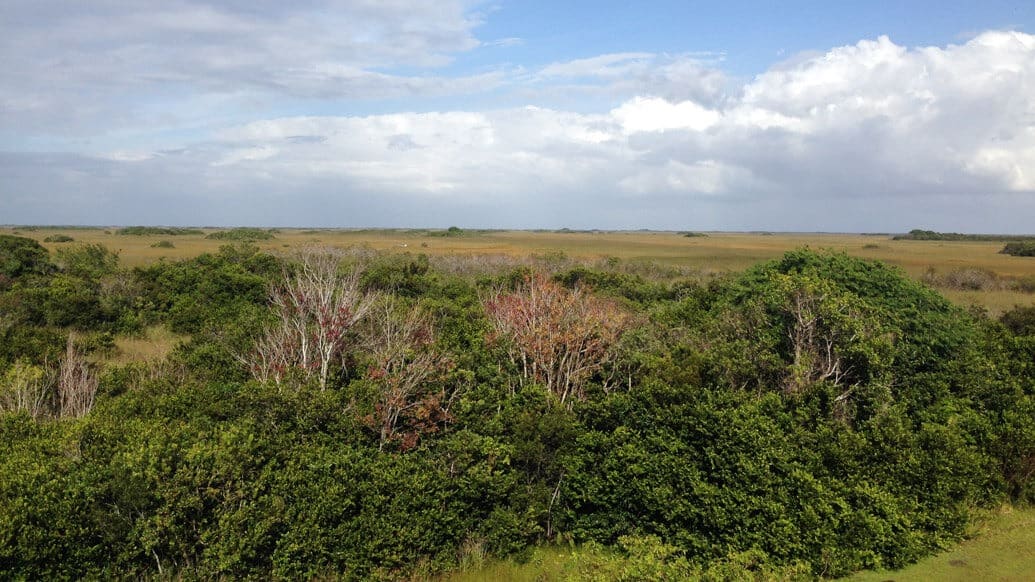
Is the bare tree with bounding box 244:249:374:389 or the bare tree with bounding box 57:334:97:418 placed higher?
the bare tree with bounding box 244:249:374:389

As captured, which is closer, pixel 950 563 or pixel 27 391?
pixel 950 563

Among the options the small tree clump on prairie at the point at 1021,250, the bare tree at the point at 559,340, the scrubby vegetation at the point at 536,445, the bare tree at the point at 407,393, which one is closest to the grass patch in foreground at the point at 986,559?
the scrubby vegetation at the point at 536,445

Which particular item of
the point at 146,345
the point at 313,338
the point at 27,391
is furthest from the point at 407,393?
the point at 146,345

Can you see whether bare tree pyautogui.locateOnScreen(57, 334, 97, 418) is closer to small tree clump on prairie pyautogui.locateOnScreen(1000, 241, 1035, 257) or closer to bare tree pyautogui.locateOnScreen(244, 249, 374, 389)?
bare tree pyautogui.locateOnScreen(244, 249, 374, 389)

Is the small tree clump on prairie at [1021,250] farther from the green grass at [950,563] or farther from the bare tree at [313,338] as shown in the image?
the bare tree at [313,338]

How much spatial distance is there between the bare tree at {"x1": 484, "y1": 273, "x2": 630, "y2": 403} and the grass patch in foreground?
7.72m

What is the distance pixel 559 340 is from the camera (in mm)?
16016

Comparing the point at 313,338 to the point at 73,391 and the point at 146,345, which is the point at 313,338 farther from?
the point at 146,345

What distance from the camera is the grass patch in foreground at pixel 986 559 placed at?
1030 centimetres

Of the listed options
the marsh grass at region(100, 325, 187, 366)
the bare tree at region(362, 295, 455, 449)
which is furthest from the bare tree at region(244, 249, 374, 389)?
the marsh grass at region(100, 325, 187, 366)

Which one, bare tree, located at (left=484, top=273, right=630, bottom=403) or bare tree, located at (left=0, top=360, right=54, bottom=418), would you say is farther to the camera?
bare tree, located at (left=484, top=273, right=630, bottom=403)

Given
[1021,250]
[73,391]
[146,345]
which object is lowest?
[146,345]

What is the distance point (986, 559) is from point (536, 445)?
8454 mm

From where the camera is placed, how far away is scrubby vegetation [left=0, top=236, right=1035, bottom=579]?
32.0 feet
